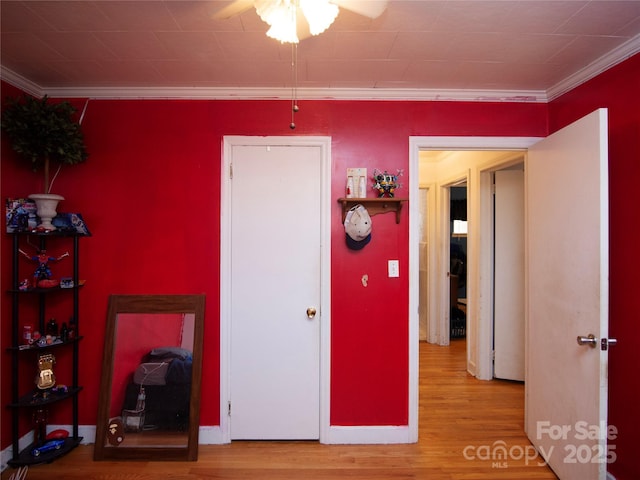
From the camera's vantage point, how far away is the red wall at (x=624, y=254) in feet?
6.18

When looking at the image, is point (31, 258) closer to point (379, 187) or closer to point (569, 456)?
point (379, 187)

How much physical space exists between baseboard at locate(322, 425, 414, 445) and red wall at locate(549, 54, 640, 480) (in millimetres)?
1193

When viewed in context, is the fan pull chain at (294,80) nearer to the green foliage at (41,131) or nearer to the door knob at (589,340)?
the green foliage at (41,131)

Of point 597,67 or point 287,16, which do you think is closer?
point 287,16

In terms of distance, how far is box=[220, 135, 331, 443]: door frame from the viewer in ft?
8.13

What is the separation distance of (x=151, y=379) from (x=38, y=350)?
732 mm

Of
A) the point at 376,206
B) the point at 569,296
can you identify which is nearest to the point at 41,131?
the point at 376,206

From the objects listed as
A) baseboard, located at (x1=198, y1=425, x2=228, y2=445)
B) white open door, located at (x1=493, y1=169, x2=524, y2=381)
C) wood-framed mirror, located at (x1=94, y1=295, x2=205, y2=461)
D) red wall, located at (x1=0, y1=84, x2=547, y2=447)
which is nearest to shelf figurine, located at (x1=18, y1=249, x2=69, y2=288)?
red wall, located at (x1=0, y1=84, x2=547, y2=447)

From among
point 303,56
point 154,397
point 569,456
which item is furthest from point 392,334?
point 303,56

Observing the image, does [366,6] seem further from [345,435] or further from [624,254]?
[345,435]

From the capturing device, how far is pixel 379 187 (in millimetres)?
2432

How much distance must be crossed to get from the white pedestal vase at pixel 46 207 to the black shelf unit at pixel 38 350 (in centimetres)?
8

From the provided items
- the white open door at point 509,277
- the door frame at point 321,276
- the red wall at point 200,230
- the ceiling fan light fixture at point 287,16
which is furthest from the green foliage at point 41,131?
the white open door at point 509,277

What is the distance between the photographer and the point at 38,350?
7.57ft
